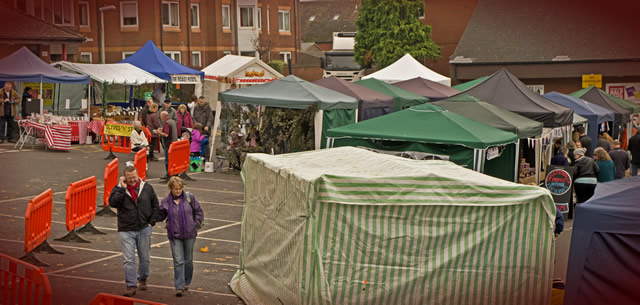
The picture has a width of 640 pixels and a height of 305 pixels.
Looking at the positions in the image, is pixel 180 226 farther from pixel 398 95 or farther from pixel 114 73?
pixel 114 73

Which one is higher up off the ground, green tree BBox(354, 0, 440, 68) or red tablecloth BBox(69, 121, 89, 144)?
green tree BBox(354, 0, 440, 68)

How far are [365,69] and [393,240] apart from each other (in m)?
43.5

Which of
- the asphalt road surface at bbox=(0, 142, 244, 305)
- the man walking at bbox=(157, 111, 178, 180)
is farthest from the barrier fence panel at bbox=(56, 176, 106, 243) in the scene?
the man walking at bbox=(157, 111, 178, 180)

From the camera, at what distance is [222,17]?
53969mm

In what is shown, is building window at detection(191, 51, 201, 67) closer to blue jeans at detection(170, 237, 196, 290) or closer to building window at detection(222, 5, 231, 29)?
building window at detection(222, 5, 231, 29)

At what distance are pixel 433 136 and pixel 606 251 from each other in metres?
7.61

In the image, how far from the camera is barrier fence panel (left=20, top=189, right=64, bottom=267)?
1097 centimetres

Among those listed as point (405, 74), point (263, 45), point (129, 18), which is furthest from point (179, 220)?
point (263, 45)

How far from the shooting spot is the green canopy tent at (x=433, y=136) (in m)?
15.1

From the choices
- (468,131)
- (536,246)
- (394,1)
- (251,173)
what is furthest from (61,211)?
(394,1)

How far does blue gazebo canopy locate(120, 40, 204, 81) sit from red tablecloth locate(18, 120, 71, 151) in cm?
941

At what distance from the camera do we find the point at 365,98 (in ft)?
74.1

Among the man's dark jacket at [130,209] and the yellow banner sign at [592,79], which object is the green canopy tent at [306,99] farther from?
the yellow banner sign at [592,79]

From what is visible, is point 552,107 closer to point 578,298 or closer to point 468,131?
point 468,131
